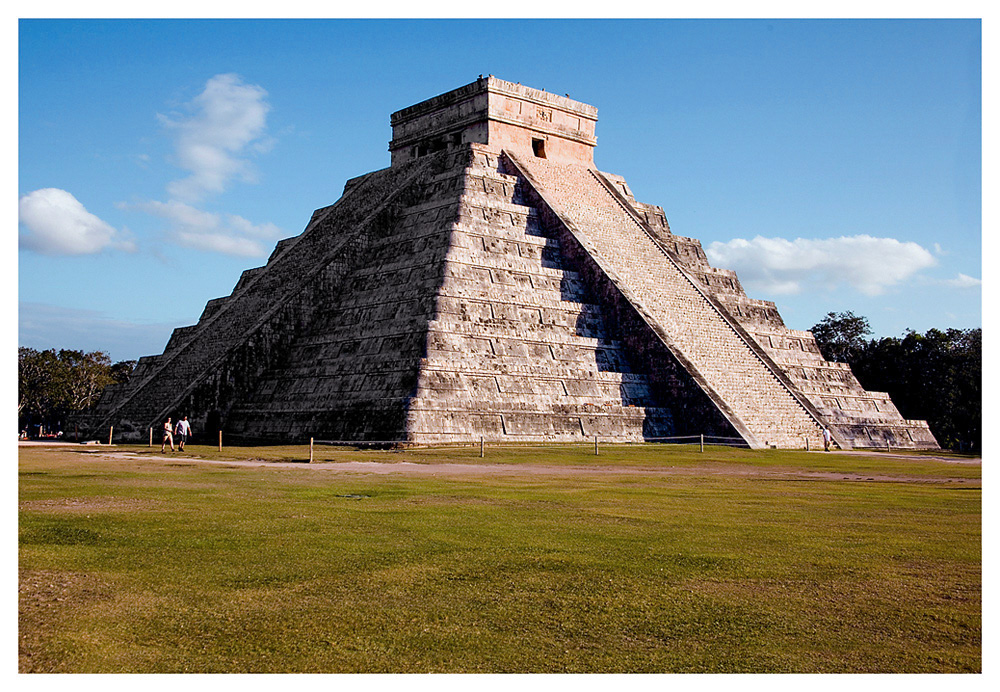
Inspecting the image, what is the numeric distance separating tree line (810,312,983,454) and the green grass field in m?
28.8

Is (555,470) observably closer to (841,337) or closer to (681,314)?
(681,314)

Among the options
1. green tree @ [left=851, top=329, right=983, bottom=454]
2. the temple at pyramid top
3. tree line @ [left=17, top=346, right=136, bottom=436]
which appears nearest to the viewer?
the temple at pyramid top

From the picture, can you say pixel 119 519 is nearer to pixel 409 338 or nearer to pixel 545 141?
pixel 409 338

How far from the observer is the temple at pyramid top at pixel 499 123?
33812 mm

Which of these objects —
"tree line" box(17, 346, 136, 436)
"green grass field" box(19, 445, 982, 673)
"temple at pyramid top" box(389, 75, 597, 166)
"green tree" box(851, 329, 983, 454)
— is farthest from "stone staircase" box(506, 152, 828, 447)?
"tree line" box(17, 346, 136, 436)

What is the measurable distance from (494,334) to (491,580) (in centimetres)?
1866

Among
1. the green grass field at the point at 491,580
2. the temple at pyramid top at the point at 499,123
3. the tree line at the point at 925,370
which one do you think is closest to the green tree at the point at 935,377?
the tree line at the point at 925,370

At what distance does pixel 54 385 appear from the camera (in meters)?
55.2

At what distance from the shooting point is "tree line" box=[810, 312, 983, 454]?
37.9m

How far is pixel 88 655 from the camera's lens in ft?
16.1

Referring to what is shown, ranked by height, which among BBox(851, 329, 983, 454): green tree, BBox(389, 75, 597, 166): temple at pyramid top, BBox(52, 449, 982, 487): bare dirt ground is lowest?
BBox(52, 449, 982, 487): bare dirt ground

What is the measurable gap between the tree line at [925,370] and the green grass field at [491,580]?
28813 millimetres

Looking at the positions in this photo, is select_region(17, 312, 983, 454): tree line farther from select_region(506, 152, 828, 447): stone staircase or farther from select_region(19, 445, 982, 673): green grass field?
select_region(19, 445, 982, 673): green grass field

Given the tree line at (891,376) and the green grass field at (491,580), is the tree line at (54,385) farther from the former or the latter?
the green grass field at (491,580)
